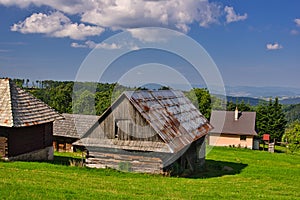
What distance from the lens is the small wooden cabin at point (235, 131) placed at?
5594cm

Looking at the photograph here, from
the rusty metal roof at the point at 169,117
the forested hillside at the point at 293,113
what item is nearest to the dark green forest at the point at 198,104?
the rusty metal roof at the point at 169,117

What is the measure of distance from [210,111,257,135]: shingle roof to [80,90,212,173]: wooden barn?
35493mm

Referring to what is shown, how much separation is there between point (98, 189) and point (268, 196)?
23.6 feet

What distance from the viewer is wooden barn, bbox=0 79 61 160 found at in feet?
70.2

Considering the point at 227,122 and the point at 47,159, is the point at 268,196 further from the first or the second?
the point at 227,122

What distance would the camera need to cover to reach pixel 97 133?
69.2 ft

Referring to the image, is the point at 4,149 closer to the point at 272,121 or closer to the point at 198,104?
the point at 198,104

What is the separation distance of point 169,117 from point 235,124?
38.3 metres

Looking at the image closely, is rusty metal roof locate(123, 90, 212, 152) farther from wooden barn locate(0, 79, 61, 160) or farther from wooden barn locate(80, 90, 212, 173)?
wooden barn locate(0, 79, 61, 160)

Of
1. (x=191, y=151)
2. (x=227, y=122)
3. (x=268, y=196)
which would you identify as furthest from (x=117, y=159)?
(x=227, y=122)

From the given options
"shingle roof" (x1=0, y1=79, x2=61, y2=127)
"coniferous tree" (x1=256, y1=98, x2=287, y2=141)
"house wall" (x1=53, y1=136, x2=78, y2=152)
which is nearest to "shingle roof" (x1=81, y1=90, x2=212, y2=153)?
"shingle roof" (x1=0, y1=79, x2=61, y2=127)

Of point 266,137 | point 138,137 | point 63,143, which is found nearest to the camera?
point 138,137

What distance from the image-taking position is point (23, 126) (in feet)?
70.3

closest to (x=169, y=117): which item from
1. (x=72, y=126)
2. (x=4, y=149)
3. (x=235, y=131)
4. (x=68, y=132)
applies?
(x=4, y=149)
